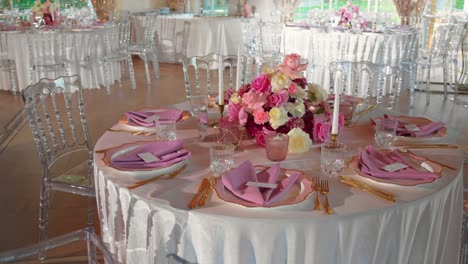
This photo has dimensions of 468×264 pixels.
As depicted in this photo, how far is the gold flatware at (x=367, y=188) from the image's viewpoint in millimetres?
1479

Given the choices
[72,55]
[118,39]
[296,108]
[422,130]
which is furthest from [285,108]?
[118,39]

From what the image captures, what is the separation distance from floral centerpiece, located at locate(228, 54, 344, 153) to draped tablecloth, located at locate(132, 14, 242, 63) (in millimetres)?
6118

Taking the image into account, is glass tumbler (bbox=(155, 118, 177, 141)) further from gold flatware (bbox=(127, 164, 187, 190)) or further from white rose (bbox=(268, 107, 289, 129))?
white rose (bbox=(268, 107, 289, 129))

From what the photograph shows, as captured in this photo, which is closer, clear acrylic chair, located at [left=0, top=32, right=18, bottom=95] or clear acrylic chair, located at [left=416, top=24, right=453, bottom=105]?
clear acrylic chair, located at [left=416, top=24, right=453, bottom=105]

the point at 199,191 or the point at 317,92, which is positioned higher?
the point at 317,92

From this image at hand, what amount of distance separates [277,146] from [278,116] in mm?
115

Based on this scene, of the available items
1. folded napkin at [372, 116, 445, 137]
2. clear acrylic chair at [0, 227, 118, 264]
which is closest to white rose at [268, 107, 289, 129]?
folded napkin at [372, 116, 445, 137]

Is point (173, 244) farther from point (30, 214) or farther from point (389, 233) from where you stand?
point (30, 214)

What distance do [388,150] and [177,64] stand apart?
7110 mm

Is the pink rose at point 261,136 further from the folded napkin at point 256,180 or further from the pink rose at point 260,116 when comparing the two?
the folded napkin at point 256,180

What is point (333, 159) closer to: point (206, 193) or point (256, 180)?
point (256, 180)

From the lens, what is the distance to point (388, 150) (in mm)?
1861

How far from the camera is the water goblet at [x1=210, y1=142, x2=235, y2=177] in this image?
1.66 metres

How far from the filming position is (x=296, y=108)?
1857 millimetres
